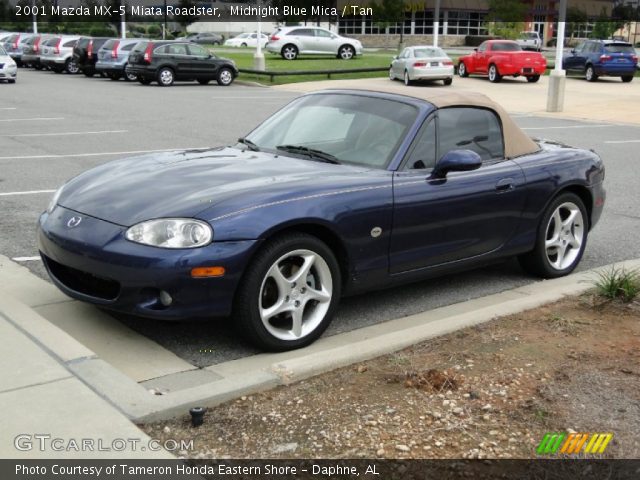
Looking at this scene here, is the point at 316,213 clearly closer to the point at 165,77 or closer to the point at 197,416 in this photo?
the point at 197,416

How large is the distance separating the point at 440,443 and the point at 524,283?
10.2 ft

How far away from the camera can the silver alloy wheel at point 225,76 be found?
1241 inches

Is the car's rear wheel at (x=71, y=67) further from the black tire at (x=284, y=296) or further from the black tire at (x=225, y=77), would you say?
the black tire at (x=284, y=296)

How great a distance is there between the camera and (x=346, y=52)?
143 feet

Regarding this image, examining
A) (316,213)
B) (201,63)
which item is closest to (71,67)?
(201,63)

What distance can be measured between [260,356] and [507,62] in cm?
3066

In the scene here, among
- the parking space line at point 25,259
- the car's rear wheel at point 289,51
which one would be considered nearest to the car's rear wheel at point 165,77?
the car's rear wheel at point 289,51

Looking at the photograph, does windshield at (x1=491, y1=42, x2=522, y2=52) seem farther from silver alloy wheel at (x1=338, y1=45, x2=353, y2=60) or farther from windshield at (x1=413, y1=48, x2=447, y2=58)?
silver alloy wheel at (x1=338, y1=45, x2=353, y2=60)

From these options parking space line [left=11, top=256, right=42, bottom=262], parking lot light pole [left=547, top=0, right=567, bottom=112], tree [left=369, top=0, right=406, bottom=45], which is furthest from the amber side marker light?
tree [left=369, top=0, right=406, bottom=45]

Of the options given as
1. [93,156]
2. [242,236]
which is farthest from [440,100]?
[93,156]

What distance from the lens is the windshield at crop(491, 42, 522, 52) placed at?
34.2 metres

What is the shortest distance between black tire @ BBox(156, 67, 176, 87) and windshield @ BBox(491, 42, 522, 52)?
43.0 ft

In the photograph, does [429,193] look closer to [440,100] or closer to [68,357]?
[440,100]

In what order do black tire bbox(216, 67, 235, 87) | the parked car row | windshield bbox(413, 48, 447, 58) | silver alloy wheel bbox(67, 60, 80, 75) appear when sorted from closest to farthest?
the parked car row, windshield bbox(413, 48, 447, 58), black tire bbox(216, 67, 235, 87), silver alloy wheel bbox(67, 60, 80, 75)
